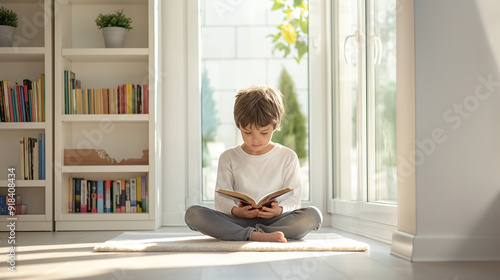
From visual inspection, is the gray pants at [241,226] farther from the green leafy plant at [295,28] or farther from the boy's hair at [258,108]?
the green leafy plant at [295,28]

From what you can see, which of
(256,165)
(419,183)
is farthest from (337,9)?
(419,183)

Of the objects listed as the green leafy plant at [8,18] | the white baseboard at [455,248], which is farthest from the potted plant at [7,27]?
the white baseboard at [455,248]

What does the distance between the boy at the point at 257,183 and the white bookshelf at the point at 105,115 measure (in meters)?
0.90

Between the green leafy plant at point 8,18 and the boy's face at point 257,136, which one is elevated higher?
the green leafy plant at point 8,18

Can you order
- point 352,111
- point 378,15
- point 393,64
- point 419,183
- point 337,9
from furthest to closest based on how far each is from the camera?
point 337,9, point 352,111, point 378,15, point 393,64, point 419,183

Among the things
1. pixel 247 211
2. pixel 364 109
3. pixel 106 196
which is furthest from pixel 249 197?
pixel 106 196

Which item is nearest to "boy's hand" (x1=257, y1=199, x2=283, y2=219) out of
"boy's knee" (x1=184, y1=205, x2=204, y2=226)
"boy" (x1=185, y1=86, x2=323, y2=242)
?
"boy" (x1=185, y1=86, x2=323, y2=242)

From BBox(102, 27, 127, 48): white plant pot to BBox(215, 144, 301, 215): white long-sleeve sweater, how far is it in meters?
1.26

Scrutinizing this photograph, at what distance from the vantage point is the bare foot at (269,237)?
100 inches

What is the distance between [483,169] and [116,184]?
2236 millimetres

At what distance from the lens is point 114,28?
3.72m

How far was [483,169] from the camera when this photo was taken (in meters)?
2.19

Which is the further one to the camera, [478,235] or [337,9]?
[337,9]

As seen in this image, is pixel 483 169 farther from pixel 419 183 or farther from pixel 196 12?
pixel 196 12
